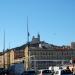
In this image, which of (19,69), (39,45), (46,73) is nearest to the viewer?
(46,73)

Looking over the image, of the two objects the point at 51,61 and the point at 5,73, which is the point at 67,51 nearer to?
the point at 51,61

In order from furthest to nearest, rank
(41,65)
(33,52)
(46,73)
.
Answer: (33,52)
(41,65)
(46,73)

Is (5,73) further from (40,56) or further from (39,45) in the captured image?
(39,45)

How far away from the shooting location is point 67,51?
625 ft

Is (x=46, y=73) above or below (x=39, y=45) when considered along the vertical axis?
below

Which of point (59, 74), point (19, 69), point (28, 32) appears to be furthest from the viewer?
point (28, 32)

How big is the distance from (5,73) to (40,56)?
367ft

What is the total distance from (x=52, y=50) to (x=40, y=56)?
7.91 metres

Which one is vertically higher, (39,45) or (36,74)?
(39,45)

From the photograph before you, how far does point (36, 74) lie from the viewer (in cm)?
5106

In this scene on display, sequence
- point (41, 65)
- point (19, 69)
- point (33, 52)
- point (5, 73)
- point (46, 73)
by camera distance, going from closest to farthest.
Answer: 1. point (46, 73)
2. point (19, 69)
3. point (5, 73)
4. point (41, 65)
5. point (33, 52)

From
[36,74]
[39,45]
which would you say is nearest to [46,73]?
A: [36,74]

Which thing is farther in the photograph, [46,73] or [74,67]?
[74,67]

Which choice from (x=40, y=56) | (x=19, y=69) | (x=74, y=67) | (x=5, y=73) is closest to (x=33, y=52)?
(x=40, y=56)
